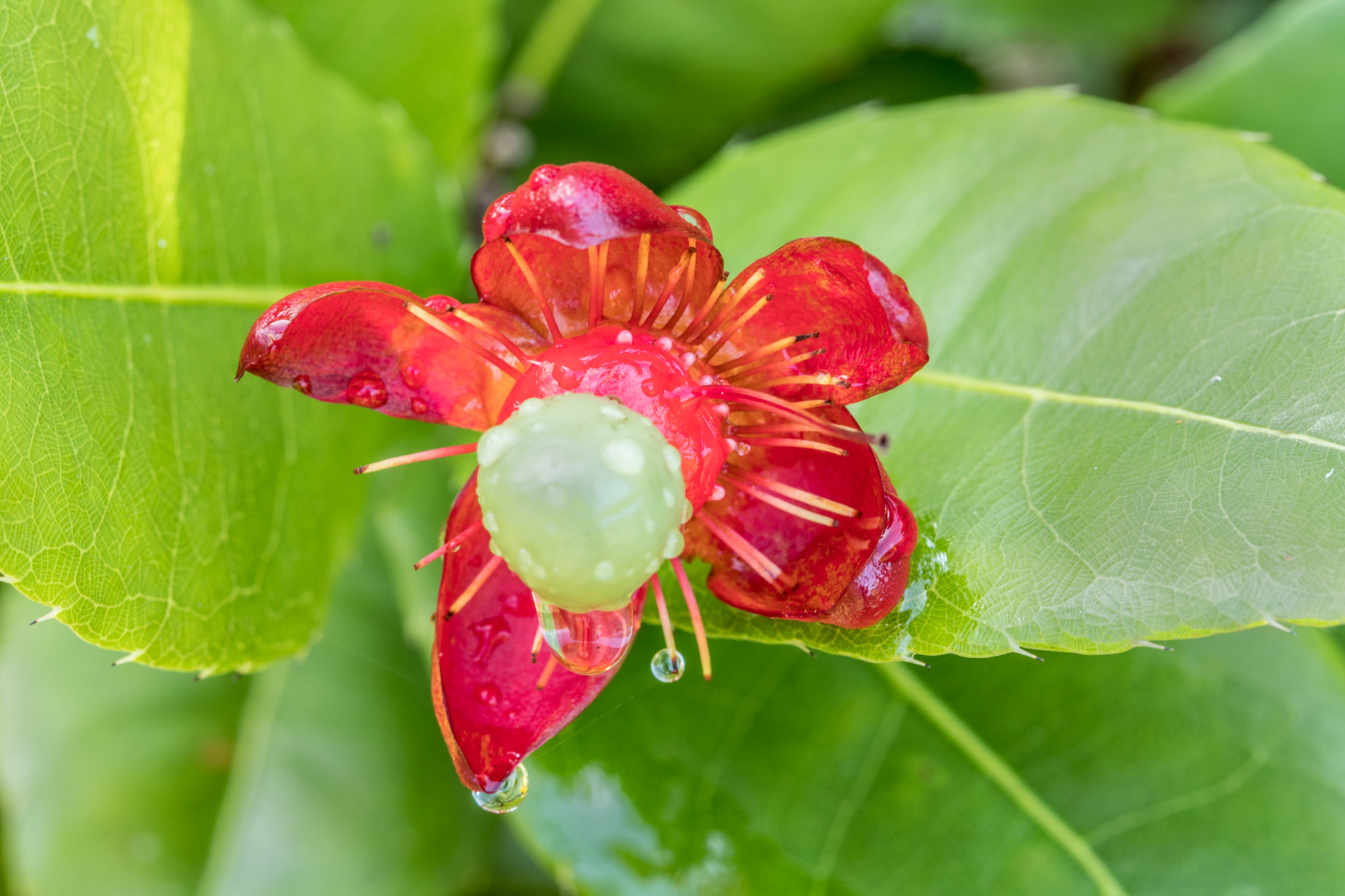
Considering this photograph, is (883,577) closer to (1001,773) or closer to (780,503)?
(780,503)

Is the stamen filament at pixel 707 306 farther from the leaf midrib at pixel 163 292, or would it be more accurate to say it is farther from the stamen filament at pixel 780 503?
the leaf midrib at pixel 163 292

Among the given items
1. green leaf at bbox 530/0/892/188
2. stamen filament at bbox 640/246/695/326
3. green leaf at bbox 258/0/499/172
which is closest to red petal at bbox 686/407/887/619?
stamen filament at bbox 640/246/695/326

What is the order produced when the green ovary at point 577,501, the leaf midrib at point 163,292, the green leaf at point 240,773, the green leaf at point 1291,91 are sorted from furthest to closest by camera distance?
the green leaf at point 240,773
the green leaf at point 1291,91
the leaf midrib at point 163,292
the green ovary at point 577,501

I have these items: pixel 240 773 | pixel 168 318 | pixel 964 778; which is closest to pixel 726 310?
pixel 168 318

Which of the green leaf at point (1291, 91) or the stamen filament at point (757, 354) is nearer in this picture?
the stamen filament at point (757, 354)

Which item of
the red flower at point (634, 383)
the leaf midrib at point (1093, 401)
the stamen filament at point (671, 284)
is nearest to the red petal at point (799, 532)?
the red flower at point (634, 383)

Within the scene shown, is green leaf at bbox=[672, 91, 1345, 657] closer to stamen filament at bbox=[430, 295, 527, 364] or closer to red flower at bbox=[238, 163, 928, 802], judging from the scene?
red flower at bbox=[238, 163, 928, 802]
